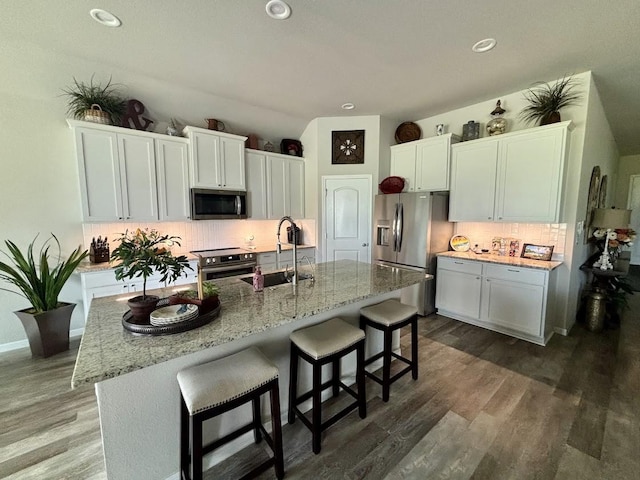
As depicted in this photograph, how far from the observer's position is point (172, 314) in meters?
1.32

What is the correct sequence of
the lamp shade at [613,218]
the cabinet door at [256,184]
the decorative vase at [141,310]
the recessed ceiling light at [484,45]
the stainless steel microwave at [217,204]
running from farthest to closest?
1. the cabinet door at [256,184]
2. the stainless steel microwave at [217,204]
3. the lamp shade at [613,218]
4. the recessed ceiling light at [484,45]
5. the decorative vase at [141,310]

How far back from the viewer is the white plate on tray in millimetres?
1267

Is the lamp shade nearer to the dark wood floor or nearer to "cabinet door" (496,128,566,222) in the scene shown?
"cabinet door" (496,128,566,222)

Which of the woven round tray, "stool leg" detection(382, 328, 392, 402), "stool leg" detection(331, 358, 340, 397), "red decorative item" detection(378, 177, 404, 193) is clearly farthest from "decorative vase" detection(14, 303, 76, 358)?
the woven round tray

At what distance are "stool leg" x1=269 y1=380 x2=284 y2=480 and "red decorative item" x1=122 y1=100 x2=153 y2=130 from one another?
3421mm

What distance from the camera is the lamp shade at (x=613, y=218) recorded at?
10.6ft

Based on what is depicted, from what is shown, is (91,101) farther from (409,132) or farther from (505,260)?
(505,260)

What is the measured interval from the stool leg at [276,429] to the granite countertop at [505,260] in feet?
9.78

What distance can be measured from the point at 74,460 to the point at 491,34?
4.24 meters

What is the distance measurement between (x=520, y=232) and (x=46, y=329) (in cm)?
556

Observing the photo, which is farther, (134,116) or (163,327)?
(134,116)

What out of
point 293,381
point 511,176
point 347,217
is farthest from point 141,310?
point 511,176

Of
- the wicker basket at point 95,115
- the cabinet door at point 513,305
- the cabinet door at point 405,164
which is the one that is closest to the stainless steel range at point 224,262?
the wicker basket at point 95,115

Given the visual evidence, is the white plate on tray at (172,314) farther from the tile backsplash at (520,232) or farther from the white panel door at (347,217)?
the tile backsplash at (520,232)
